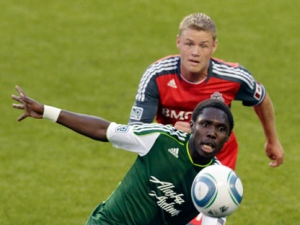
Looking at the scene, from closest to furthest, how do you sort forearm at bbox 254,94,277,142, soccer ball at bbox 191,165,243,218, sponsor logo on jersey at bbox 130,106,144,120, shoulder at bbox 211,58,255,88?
soccer ball at bbox 191,165,243,218 → sponsor logo on jersey at bbox 130,106,144,120 → shoulder at bbox 211,58,255,88 → forearm at bbox 254,94,277,142

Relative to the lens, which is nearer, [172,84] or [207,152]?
[207,152]

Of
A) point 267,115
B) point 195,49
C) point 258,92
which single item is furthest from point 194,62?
point 267,115

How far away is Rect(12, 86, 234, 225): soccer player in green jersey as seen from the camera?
33.7 feet

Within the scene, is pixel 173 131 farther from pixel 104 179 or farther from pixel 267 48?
pixel 267 48

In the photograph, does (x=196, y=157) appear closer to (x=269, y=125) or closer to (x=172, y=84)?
(x=172, y=84)

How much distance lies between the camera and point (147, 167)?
10336 millimetres

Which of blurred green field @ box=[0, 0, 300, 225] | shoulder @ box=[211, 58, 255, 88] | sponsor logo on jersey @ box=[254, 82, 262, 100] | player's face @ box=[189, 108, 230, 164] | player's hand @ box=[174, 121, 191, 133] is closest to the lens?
player's face @ box=[189, 108, 230, 164]

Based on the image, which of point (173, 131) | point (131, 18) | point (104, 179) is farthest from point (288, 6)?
point (173, 131)

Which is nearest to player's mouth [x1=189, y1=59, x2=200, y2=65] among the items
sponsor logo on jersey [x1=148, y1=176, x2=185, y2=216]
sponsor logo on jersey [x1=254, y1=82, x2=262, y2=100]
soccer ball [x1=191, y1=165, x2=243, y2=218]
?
sponsor logo on jersey [x1=254, y1=82, x2=262, y2=100]

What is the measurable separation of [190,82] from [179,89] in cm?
17

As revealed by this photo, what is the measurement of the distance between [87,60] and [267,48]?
3.31 m

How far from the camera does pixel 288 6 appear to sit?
72.4ft

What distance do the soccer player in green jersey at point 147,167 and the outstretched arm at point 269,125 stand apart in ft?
7.39

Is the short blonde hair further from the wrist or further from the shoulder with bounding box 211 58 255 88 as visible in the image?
the wrist
